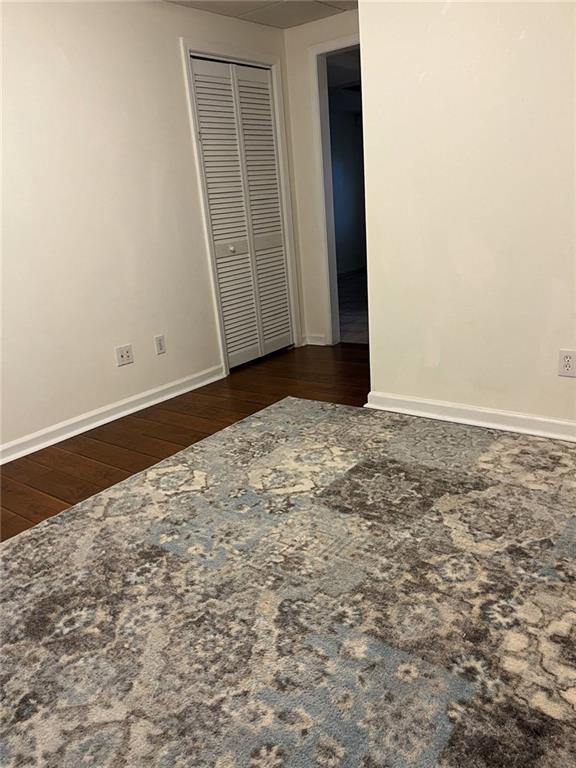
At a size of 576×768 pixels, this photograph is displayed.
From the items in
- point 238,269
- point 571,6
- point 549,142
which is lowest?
point 238,269

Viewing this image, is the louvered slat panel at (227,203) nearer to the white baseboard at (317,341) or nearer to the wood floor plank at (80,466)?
the white baseboard at (317,341)

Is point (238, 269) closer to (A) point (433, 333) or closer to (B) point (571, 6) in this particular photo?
(A) point (433, 333)

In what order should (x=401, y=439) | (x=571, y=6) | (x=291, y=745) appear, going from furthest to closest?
(x=401, y=439) < (x=571, y=6) < (x=291, y=745)

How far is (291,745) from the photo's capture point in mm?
1308

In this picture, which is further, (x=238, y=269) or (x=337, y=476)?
(x=238, y=269)

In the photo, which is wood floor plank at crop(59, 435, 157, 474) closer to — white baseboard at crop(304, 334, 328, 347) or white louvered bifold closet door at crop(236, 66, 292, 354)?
white louvered bifold closet door at crop(236, 66, 292, 354)

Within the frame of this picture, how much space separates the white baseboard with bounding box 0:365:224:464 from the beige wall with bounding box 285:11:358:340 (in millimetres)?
1085

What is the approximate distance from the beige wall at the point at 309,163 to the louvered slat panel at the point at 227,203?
1.96 feet

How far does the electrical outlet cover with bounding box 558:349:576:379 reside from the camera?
2588 mm

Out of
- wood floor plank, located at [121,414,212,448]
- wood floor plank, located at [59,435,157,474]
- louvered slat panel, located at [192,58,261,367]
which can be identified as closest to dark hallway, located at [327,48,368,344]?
Answer: louvered slat panel, located at [192,58,261,367]

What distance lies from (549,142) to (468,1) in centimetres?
68

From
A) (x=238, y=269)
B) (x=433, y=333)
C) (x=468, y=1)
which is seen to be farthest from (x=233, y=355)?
(x=468, y=1)

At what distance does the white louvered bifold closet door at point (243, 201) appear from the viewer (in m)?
3.87

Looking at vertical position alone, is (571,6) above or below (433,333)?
above
